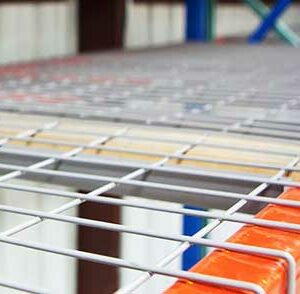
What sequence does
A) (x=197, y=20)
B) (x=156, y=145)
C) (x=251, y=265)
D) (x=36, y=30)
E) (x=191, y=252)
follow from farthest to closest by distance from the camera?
(x=197, y=20) < (x=36, y=30) < (x=191, y=252) < (x=156, y=145) < (x=251, y=265)

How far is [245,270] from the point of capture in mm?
359

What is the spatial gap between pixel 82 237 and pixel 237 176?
1.11 meters

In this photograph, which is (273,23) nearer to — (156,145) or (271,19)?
(271,19)

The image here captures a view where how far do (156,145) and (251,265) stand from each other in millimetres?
329

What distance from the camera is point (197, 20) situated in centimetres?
243

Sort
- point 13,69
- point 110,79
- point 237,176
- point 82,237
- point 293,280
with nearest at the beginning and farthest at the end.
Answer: point 293,280, point 237,176, point 110,79, point 13,69, point 82,237

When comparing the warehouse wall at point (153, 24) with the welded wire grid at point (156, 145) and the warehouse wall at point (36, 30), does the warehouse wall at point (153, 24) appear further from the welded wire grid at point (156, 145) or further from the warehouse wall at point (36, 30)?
the welded wire grid at point (156, 145)

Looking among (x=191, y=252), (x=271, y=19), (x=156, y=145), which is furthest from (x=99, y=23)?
(x=156, y=145)

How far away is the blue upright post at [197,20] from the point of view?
238 centimetres

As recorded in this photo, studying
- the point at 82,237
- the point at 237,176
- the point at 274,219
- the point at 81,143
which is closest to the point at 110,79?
the point at 82,237

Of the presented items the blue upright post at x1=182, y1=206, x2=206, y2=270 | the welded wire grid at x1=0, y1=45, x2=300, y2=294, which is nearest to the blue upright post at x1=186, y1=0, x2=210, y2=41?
the welded wire grid at x1=0, y1=45, x2=300, y2=294

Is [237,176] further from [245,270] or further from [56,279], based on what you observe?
[56,279]

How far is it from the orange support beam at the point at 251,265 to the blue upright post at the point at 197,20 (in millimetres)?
1999

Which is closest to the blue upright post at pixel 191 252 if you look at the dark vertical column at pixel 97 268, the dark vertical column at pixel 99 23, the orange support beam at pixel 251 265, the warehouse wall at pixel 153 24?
the dark vertical column at pixel 97 268
